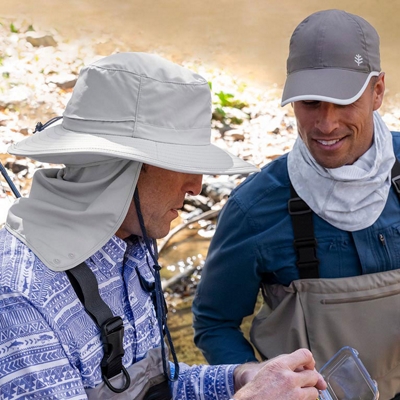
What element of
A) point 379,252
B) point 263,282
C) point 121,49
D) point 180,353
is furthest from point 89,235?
point 121,49

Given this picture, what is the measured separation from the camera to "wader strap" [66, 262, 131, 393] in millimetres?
1662

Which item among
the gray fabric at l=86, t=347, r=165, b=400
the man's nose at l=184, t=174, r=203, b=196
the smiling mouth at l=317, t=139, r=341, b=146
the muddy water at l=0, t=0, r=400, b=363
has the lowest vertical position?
the muddy water at l=0, t=0, r=400, b=363

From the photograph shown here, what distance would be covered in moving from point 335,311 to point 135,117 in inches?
38.7

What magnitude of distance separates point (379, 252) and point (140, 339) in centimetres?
89

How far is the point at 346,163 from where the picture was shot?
2332 millimetres

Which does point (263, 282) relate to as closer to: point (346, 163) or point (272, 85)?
point (346, 163)

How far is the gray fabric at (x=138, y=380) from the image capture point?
1.69 m

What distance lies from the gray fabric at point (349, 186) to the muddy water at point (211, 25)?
6.48m

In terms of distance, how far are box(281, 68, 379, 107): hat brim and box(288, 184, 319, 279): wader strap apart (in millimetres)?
351

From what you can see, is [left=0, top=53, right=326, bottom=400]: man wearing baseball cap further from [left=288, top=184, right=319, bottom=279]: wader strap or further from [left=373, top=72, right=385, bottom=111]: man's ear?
[left=373, top=72, right=385, bottom=111]: man's ear

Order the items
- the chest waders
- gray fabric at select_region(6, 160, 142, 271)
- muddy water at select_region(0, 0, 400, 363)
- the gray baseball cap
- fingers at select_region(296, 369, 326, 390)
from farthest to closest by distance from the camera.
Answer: muddy water at select_region(0, 0, 400, 363), the chest waders, the gray baseball cap, fingers at select_region(296, 369, 326, 390), gray fabric at select_region(6, 160, 142, 271)

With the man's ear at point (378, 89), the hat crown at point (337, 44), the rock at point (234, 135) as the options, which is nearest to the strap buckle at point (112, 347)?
the hat crown at point (337, 44)

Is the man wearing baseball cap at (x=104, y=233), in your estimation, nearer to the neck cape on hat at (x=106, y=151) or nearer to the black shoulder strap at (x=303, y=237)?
the neck cape on hat at (x=106, y=151)

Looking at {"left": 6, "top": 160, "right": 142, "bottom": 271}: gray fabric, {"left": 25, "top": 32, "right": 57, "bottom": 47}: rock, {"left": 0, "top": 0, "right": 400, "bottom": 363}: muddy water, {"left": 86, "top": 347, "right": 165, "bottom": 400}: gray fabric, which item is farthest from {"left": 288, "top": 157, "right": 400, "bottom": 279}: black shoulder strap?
{"left": 25, "top": 32, "right": 57, "bottom": 47}: rock
